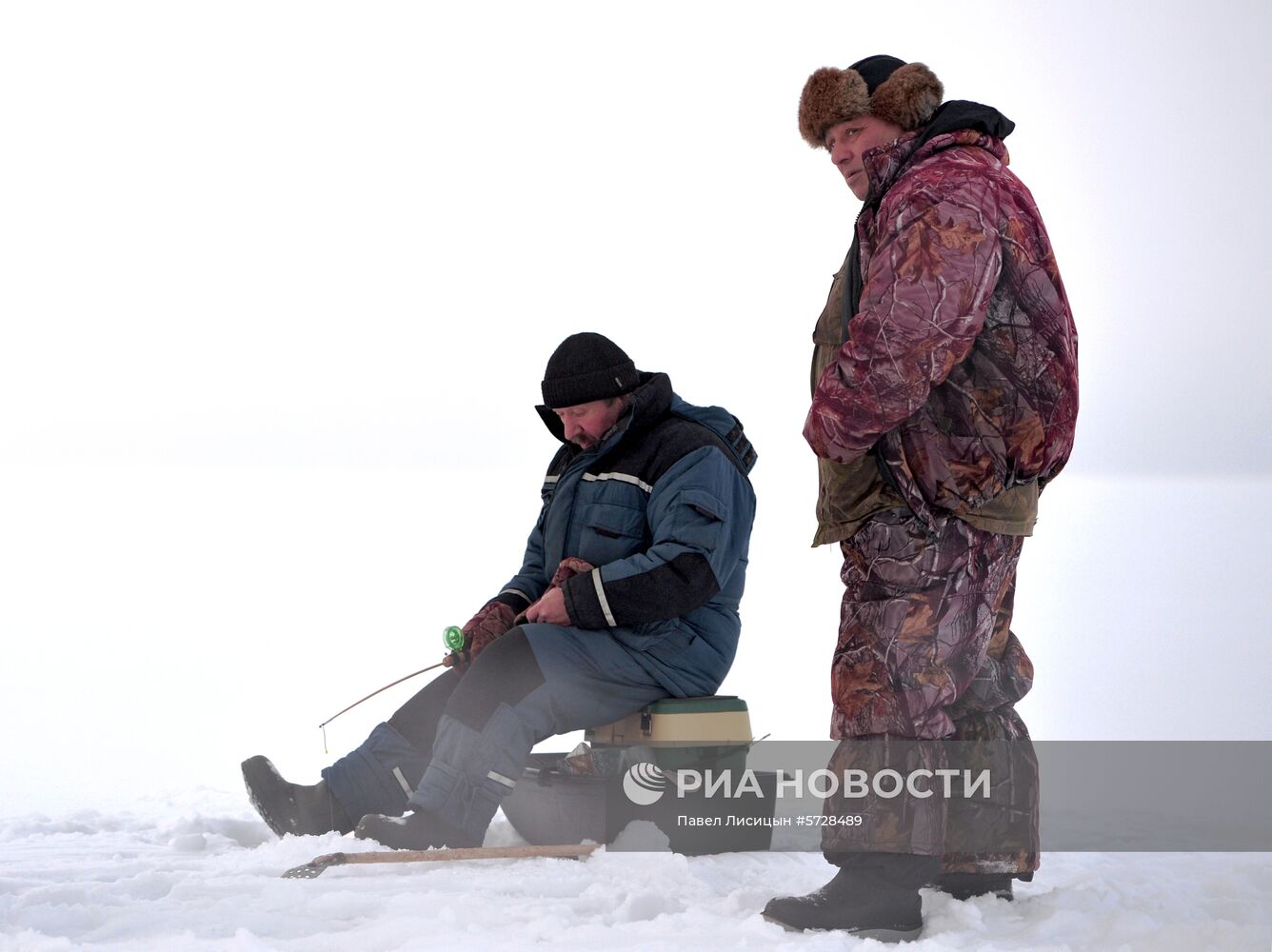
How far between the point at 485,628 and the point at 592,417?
1.82 ft

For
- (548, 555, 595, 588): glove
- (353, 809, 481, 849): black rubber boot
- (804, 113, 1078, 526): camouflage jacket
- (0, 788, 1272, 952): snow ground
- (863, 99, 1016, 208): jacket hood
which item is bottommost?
(0, 788, 1272, 952): snow ground

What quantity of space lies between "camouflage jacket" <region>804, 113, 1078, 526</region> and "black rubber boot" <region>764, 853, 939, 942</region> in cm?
57

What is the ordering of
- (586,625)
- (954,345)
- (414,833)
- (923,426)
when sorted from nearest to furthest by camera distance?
(954,345) → (923,426) → (414,833) → (586,625)

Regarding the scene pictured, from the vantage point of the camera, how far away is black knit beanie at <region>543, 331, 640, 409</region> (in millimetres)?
2945

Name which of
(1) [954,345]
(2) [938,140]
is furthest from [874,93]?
(1) [954,345]

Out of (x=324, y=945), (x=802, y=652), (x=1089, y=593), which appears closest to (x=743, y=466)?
(x=324, y=945)

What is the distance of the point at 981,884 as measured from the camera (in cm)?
233

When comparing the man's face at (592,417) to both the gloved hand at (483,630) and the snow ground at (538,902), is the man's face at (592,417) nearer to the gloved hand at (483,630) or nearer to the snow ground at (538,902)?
the gloved hand at (483,630)

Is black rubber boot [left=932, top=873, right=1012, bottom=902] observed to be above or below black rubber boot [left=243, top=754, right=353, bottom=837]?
below

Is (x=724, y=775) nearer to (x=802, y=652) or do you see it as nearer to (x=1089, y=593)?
(x=802, y=652)

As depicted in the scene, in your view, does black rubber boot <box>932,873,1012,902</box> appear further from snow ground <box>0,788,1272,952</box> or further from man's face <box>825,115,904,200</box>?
man's face <box>825,115,904,200</box>

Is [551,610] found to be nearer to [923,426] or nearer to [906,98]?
[923,426]

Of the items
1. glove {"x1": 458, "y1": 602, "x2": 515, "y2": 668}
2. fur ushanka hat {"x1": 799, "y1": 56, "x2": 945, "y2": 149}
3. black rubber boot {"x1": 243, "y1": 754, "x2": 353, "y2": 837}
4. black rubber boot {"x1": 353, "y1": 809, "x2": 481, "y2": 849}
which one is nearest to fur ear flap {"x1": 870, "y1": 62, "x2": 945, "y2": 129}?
fur ushanka hat {"x1": 799, "y1": 56, "x2": 945, "y2": 149}

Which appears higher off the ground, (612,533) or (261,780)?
(612,533)
